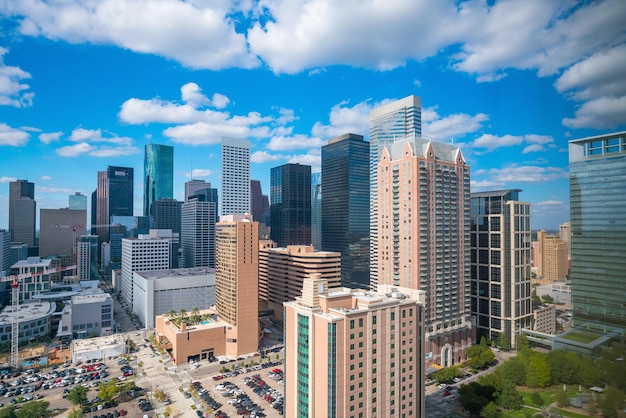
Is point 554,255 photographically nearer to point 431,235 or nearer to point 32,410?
point 431,235

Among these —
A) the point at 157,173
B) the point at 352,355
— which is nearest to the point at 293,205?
the point at 352,355

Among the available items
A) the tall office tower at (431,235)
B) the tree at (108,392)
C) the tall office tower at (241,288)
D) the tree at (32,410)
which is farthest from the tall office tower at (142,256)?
the tall office tower at (431,235)

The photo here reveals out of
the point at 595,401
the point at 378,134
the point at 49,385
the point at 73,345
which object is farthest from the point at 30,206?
the point at 595,401

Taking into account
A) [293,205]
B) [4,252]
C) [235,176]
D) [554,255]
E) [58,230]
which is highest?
[235,176]

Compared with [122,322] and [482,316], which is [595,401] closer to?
[482,316]

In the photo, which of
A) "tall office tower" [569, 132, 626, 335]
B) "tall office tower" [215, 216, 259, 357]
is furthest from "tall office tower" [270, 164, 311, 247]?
"tall office tower" [569, 132, 626, 335]

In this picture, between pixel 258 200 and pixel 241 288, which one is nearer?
pixel 241 288
